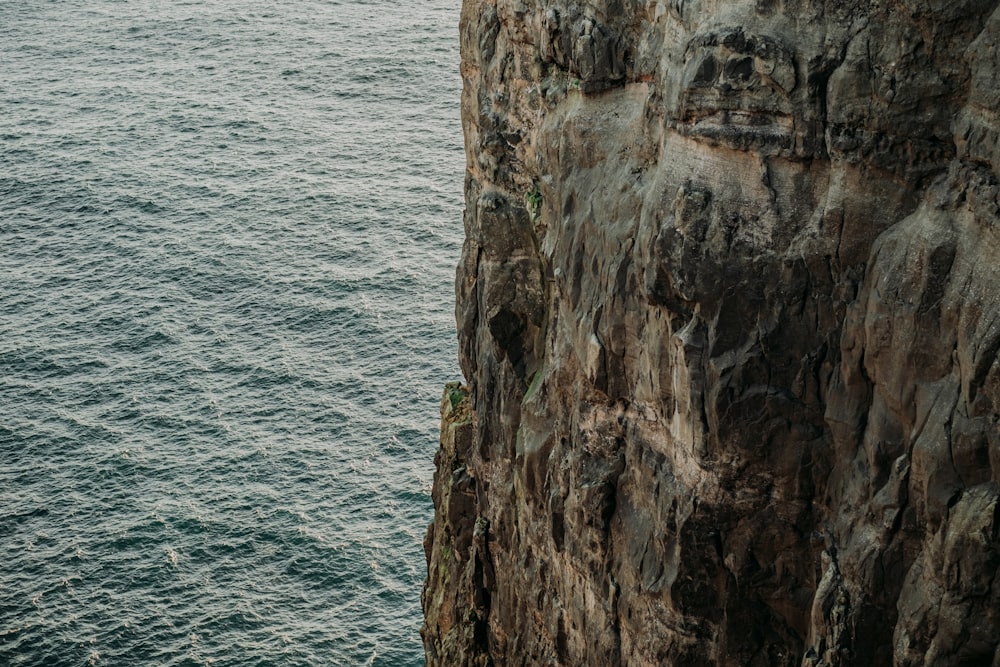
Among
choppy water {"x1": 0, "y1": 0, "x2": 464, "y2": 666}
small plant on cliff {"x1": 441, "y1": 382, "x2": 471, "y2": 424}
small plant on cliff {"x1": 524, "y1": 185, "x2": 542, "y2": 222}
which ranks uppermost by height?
small plant on cliff {"x1": 524, "y1": 185, "x2": 542, "y2": 222}

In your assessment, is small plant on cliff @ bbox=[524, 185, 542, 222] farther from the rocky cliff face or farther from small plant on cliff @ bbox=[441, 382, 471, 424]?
small plant on cliff @ bbox=[441, 382, 471, 424]

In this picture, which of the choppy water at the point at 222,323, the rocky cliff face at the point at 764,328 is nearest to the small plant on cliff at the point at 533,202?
the rocky cliff face at the point at 764,328

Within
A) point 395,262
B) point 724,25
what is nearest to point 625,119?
point 724,25

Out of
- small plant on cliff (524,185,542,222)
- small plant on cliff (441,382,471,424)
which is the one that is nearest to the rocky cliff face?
small plant on cliff (524,185,542,222)

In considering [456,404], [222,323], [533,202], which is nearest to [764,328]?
[533,202]

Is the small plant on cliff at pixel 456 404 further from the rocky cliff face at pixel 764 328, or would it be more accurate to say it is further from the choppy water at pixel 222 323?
the choppy water at pixel 222 323

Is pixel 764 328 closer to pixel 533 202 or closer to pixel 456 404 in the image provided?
pixel 533 202
